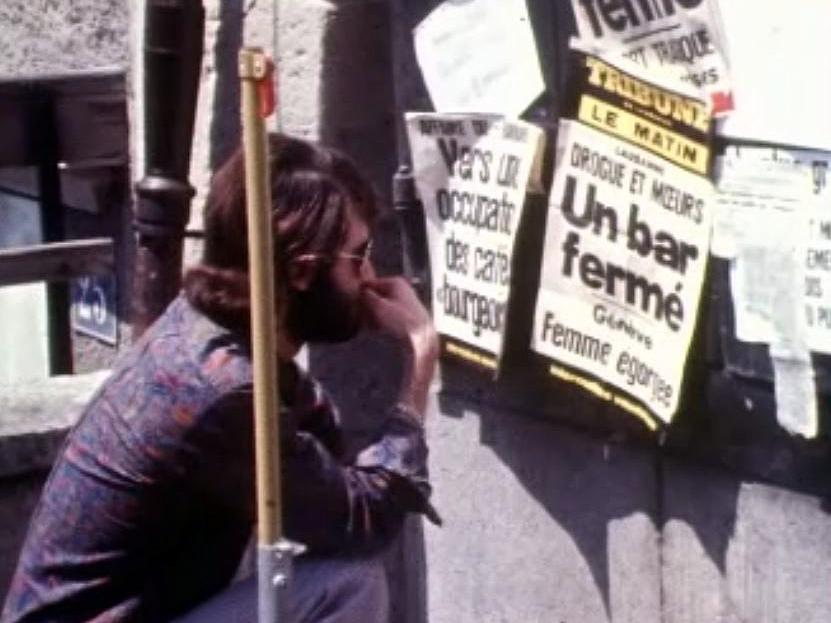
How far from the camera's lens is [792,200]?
166 inches

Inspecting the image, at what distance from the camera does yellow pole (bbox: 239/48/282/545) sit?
332cm

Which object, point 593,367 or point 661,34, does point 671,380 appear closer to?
point 593,367

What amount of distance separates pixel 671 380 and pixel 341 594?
761 mm

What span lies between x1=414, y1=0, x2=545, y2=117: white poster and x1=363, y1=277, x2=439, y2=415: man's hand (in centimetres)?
62

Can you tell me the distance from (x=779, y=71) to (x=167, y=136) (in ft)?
6.26

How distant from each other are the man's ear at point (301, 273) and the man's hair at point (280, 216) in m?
0.01

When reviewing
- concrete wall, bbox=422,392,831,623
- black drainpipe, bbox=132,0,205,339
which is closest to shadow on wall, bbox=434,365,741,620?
concrete wall, bbox=422,392,831,623

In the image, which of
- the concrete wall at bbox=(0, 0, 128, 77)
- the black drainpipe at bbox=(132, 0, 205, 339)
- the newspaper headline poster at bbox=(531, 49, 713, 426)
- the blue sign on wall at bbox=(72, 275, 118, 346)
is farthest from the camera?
the blue sign on wall at bbox=(72, 275, 118, 346)

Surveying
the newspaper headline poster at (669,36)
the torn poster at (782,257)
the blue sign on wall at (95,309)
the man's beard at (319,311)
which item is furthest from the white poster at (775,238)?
the blue sign on wall at (95,309)

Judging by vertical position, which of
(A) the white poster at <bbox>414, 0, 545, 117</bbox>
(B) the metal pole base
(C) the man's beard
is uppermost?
(A) the white poster at <bbox>414, 0, 545, 117</bbox>

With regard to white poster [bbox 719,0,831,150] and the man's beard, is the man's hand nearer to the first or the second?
the man's beard

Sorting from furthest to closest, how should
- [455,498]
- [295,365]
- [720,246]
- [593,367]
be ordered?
[455,498] → [593,367] → [720,246] → [295,365]

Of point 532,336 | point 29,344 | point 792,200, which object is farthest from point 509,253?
point 29,344

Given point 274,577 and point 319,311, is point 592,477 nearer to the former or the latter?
point 319,311
